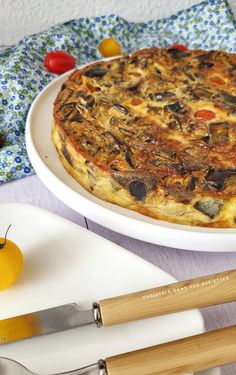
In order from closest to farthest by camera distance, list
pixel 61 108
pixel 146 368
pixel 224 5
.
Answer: pixel 146 368, pixel 61 108, pixel 224 5

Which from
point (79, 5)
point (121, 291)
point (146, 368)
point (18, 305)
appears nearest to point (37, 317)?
point (18, 305)

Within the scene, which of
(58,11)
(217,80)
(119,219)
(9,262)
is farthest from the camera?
(58,11)

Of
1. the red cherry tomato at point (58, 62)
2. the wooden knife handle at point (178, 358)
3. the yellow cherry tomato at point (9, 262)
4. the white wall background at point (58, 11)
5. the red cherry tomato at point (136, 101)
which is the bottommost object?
the wooden knife handle at point (178, 358)

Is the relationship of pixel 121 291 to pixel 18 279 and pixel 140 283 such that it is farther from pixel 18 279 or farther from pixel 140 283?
pixel 18 279

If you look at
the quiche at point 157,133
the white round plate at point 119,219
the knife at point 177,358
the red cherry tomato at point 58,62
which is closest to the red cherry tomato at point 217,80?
the quiche at point 157,133

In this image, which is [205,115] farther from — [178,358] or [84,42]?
[84,42]

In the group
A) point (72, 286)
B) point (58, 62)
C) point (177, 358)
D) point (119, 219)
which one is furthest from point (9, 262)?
point (58, 62)

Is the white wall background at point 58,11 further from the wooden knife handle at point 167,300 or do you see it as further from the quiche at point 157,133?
the wooden knife handle at point 167,300
